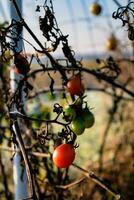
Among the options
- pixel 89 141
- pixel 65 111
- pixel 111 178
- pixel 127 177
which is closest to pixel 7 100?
pixel 65 111

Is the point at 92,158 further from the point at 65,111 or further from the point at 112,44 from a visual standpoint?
the point at 65,111

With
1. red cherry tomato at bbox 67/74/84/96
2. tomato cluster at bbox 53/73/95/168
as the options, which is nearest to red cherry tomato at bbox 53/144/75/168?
tomato cluster at bbox 53/73/95/168

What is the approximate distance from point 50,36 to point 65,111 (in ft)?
0.52

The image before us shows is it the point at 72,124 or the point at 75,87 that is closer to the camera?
the point at 72,124

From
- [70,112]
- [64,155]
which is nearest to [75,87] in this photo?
[70,112]

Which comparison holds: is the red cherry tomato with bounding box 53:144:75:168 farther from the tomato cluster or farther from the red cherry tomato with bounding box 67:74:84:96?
the red cherry tomato with bounding box 67:74:84:96

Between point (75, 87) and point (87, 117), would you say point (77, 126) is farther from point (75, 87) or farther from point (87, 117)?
point (75, 87)

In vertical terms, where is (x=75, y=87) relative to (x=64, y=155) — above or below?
above

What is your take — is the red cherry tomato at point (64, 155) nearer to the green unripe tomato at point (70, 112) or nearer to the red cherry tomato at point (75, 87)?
the green unripe tomato at point (70, 112)

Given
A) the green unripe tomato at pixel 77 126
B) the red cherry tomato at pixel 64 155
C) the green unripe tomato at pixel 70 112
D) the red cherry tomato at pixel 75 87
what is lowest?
the red cherry tomato at pixel 64 155

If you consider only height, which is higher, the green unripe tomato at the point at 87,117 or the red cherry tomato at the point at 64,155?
the green unripe tomato at the point at 87,117

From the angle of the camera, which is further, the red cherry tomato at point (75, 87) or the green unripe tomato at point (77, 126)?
the red cherry tomato at point (75, 87)

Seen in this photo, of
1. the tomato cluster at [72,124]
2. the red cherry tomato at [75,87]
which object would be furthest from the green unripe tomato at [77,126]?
the red cherry tomato at [75,87]

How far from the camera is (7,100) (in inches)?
48.9
